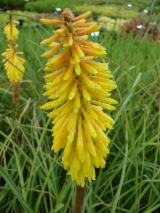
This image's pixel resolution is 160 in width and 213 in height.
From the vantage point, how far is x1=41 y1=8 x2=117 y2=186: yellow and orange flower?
136cm

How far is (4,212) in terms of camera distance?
2.56 meters

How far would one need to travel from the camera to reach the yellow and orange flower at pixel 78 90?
1.36m

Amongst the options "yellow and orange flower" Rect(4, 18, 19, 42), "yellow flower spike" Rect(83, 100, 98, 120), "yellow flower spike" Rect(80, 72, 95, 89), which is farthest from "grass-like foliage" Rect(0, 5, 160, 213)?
"yellow flower spike" Rect(80, 72, 95, 89)

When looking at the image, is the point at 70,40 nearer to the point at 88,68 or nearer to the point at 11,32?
the point at 88,68

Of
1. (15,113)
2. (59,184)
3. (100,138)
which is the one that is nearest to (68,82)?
(100,138)

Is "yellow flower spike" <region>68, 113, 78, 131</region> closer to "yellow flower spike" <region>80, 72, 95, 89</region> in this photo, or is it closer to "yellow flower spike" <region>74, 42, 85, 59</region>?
"yellow flower spike" <region>80, 72, 95, 89</region>

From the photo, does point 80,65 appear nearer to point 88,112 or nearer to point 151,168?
point 88,112

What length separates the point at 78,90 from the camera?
1472mm

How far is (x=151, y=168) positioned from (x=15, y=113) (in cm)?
149

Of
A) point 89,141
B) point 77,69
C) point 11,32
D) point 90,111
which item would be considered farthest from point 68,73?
point 11,32

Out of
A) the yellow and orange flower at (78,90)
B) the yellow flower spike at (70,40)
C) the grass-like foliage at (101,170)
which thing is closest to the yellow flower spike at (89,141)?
the yellow and orange flower at (78,90)

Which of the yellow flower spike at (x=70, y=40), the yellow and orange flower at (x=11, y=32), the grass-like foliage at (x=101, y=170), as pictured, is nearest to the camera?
the yellow flower spike at (x=70, y=40)

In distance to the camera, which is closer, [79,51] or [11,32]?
[79,51]

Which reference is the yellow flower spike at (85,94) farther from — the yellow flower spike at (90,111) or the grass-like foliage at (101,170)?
the grass-like foliage at (101,170)
